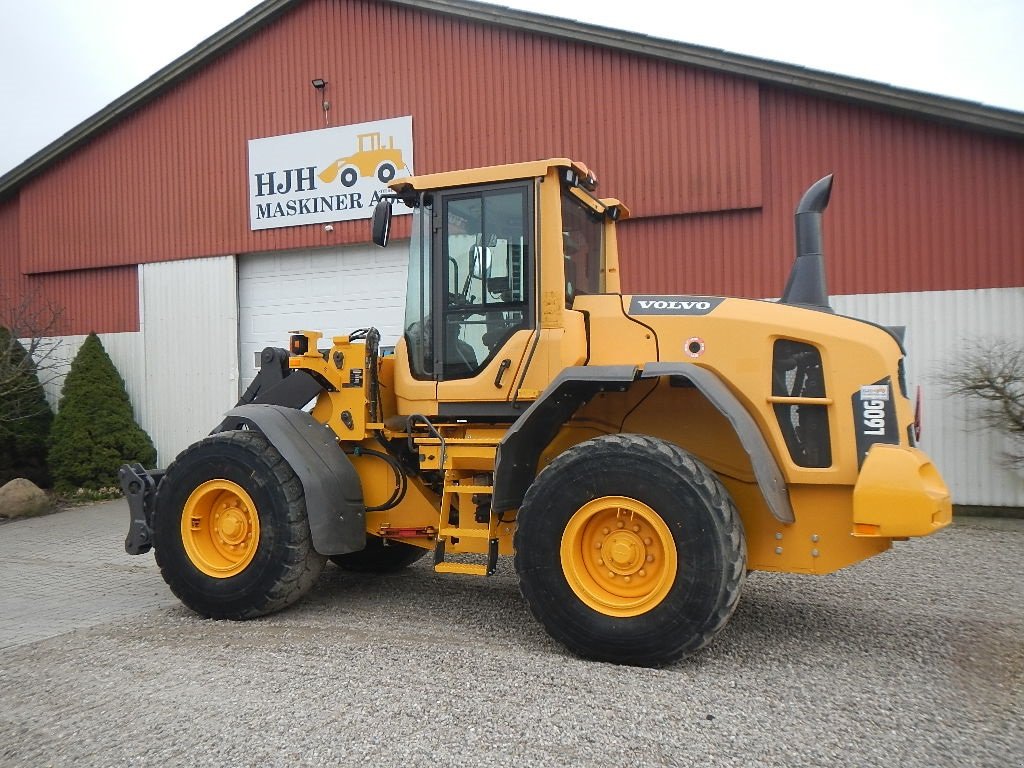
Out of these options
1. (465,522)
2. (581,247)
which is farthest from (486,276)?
(465,522)

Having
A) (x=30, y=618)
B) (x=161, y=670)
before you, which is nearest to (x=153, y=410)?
(x=30, y=618)

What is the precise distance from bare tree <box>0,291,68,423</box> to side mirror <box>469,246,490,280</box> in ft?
30.8

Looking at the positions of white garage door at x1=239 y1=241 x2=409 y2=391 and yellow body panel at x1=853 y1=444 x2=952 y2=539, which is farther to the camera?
white garage door at x1=239 y1=241 x2=409 y2=391

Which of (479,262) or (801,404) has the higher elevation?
(479,262)

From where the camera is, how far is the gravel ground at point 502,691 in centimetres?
356

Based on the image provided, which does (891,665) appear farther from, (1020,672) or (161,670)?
(161,670)

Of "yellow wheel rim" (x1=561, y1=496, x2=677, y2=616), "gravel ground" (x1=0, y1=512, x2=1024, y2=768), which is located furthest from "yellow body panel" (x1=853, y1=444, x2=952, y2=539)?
"yellow wheel rim" (x1=561, y1=496, x2=677, y2=616)

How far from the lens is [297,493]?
5.57 m

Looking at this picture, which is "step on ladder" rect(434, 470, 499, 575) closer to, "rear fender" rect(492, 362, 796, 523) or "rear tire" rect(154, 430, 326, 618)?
"rear fender" rect(492, 362, 796, 523)

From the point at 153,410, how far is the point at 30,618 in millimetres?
7975

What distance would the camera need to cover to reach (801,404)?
4664 millimetres

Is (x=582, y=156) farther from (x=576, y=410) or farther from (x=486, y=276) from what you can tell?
(x=576, y=410)

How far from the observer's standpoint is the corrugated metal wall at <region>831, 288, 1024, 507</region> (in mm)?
9469

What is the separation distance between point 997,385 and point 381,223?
284 inches
